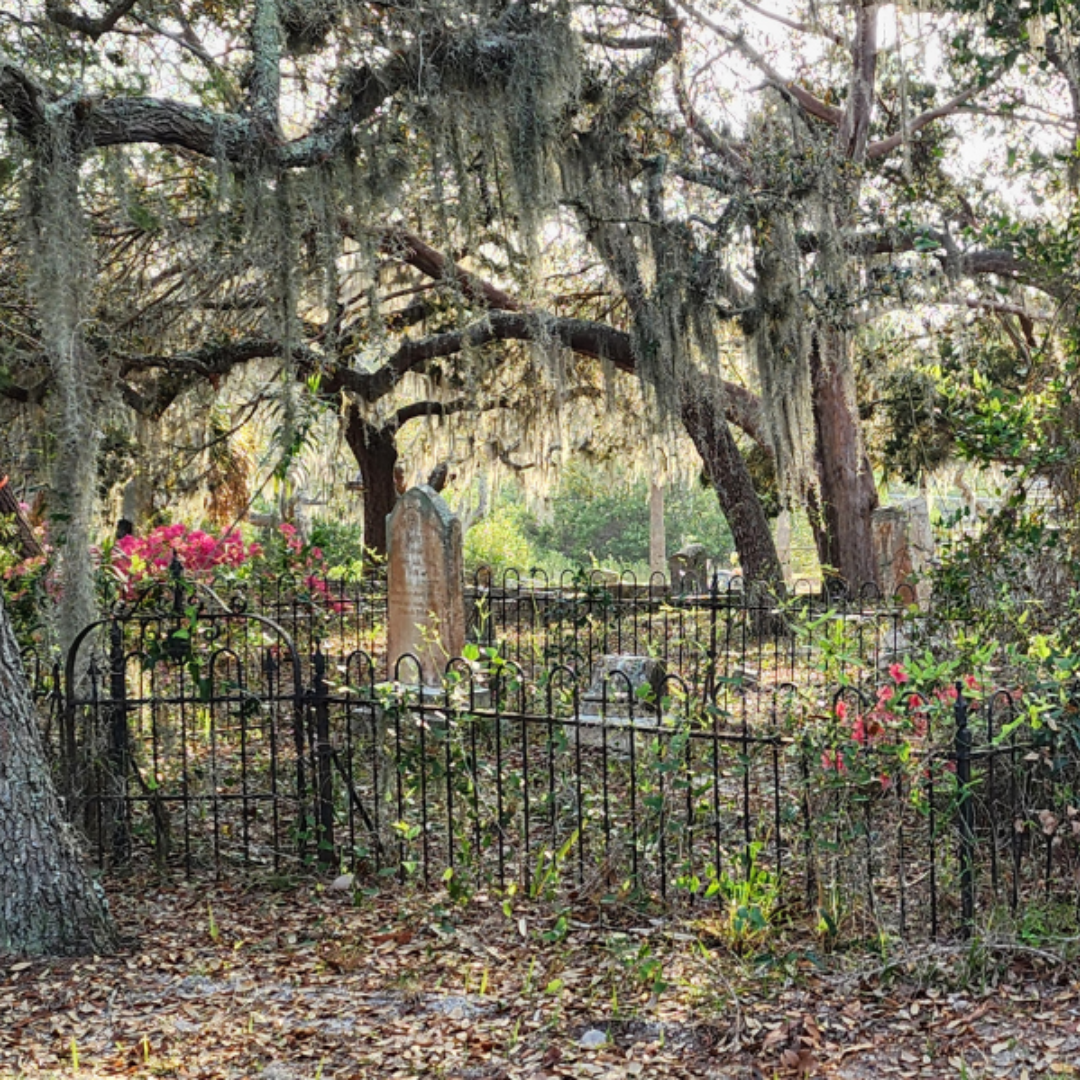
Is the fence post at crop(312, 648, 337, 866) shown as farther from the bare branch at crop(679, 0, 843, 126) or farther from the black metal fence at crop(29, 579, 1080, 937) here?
the bare branch at crop(679, 0, 843, 126)

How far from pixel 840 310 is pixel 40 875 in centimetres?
812

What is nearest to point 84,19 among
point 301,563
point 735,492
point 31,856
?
point 301,563

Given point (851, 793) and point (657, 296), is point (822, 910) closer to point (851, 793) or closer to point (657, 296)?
point (851, 793)

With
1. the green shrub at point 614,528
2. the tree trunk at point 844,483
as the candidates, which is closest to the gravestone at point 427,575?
the tree trunk at point 844,483

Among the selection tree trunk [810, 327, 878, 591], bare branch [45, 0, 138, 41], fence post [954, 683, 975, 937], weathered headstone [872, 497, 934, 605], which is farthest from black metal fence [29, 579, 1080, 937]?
weathered headstone [872, 497, 934, 605]

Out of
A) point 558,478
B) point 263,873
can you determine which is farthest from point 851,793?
point 558,478

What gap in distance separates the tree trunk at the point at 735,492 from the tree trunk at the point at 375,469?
5.33m

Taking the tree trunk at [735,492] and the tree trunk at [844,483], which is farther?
the tree trunk at [844,483]

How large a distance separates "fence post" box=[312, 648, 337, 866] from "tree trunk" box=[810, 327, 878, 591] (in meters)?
9.01

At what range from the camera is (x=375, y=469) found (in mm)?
16844

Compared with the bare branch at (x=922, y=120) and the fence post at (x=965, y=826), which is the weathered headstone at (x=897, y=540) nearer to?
the bare branch at (x=922, y=120)

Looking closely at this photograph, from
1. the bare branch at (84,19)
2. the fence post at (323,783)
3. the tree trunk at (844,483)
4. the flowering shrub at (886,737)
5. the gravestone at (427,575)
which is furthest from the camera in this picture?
the tree trunk at (844,483)

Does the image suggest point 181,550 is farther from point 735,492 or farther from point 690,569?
point 690,569

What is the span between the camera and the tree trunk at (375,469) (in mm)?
16297
